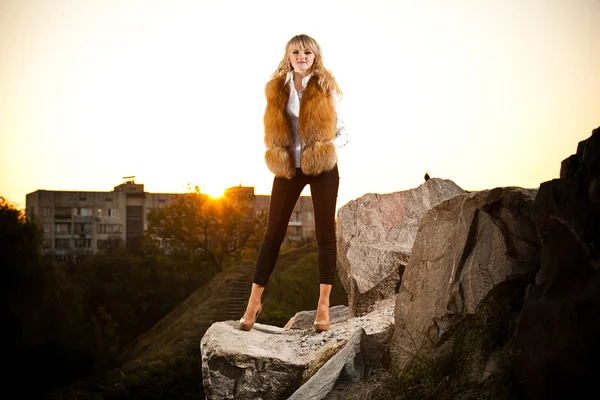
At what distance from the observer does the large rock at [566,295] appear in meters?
4.53

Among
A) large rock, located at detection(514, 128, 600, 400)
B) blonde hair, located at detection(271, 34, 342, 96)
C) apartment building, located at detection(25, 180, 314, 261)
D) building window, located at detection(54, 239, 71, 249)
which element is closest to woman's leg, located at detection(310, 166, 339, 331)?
blonde hair, located at detection(271, 34, 342, 96)

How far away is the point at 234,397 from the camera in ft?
25.6

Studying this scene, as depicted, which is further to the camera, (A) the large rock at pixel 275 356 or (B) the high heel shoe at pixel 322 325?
(B) the high heel shoe at pixel 322 325

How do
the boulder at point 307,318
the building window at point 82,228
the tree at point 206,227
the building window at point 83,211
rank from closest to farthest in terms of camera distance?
1. the boulder at point 307,318
2. the tree at point 206,227
3. the building window at point 82,228
4. the building window at point 83,211

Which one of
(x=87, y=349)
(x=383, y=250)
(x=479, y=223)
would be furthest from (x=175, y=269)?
(x=479, y=223)

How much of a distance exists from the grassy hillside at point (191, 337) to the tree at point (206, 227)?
56.0 feet

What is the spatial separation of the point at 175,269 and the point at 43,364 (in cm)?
2363

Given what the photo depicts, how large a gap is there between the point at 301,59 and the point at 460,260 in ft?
7.94

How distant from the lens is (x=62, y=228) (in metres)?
77.1

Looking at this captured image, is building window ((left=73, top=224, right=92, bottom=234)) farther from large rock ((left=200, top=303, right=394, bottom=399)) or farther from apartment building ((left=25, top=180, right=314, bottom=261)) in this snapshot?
large rock ((left=200, top=303, right=394, bottom=399))

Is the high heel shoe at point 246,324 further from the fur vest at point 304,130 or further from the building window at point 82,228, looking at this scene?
the building window at point 82,228

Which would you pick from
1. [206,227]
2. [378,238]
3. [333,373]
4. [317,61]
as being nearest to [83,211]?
[206,227]

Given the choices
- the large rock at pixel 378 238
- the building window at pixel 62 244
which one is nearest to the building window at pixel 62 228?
the building window at pixel 62 244

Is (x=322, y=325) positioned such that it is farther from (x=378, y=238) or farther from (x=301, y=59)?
(x=301, y=59)
